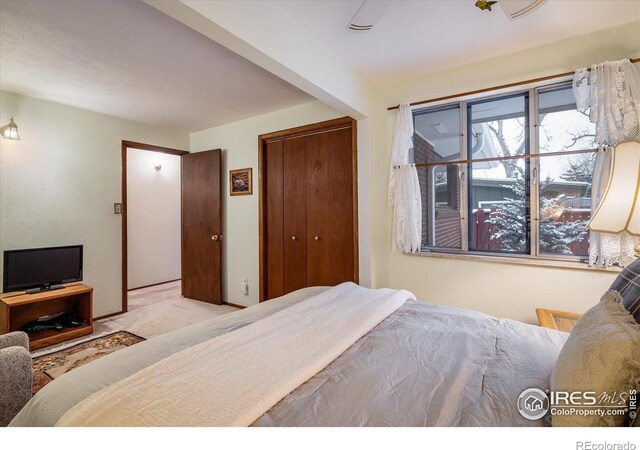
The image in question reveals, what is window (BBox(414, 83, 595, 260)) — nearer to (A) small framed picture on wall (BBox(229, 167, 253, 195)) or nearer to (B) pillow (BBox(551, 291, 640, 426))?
(B) pillow (BBox(551, 291, 640, 426))

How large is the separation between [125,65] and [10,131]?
1.45 metres

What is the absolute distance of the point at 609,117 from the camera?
1.91 meters

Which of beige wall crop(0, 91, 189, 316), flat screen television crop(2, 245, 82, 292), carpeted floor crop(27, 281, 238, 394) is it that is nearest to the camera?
carpeted floor crop(27, 281, 238, 394)

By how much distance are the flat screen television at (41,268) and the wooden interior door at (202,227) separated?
1.34m

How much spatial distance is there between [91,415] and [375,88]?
9.99 ft

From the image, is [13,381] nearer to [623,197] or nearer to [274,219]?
[274,219]

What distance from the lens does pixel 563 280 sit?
7.07 ft

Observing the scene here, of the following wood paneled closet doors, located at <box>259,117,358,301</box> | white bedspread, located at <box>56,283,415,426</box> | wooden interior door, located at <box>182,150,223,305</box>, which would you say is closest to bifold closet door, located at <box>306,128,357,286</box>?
wood paneled closet doors, located at <box>259,117,358,301</box>

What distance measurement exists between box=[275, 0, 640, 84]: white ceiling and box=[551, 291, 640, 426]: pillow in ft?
6.10

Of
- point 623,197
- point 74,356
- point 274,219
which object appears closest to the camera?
point 623,197

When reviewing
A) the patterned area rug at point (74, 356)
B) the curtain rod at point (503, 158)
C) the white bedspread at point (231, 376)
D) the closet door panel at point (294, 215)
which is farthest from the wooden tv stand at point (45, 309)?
the curtain rod at point (503, 158)

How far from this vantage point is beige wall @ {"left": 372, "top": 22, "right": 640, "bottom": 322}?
6.78ft

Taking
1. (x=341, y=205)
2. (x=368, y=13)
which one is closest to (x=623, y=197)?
(x=368, y=13)
